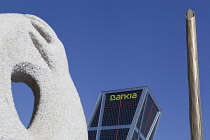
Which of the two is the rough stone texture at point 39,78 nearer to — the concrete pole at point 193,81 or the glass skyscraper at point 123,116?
the concrete pole at point 193,81

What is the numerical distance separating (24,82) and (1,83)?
100 cm

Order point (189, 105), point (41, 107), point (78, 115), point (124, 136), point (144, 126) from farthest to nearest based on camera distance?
point (144, 126)
point (124, 136)
point (78, 115)
point (41, 107)
point (189, 105)

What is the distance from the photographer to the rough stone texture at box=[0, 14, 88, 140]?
540cm

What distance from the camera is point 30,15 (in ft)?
22.5

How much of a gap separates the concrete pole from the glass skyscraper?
64.8 metres

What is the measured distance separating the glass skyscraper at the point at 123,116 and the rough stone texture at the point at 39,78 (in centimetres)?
6406

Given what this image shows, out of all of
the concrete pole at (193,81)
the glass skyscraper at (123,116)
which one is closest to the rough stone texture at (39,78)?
the concrete pole at (193,81)

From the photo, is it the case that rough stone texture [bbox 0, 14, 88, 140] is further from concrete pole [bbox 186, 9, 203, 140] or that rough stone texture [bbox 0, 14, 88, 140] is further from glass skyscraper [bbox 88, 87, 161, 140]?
glass skyscraper [bbox 88, 87, 161, 140]

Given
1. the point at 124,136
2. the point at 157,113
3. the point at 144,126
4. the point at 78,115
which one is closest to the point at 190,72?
the point at 78,115

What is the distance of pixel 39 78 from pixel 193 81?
229 cm

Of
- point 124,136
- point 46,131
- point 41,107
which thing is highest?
point 124,136

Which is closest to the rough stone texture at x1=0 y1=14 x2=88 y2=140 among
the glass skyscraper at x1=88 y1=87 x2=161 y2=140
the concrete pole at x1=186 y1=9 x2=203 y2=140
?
the concrete pole at x1=186 y1=9 x2=203 y2=140

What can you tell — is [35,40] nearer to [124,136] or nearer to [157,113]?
[124,136]

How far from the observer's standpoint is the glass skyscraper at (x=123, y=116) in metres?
72.2
